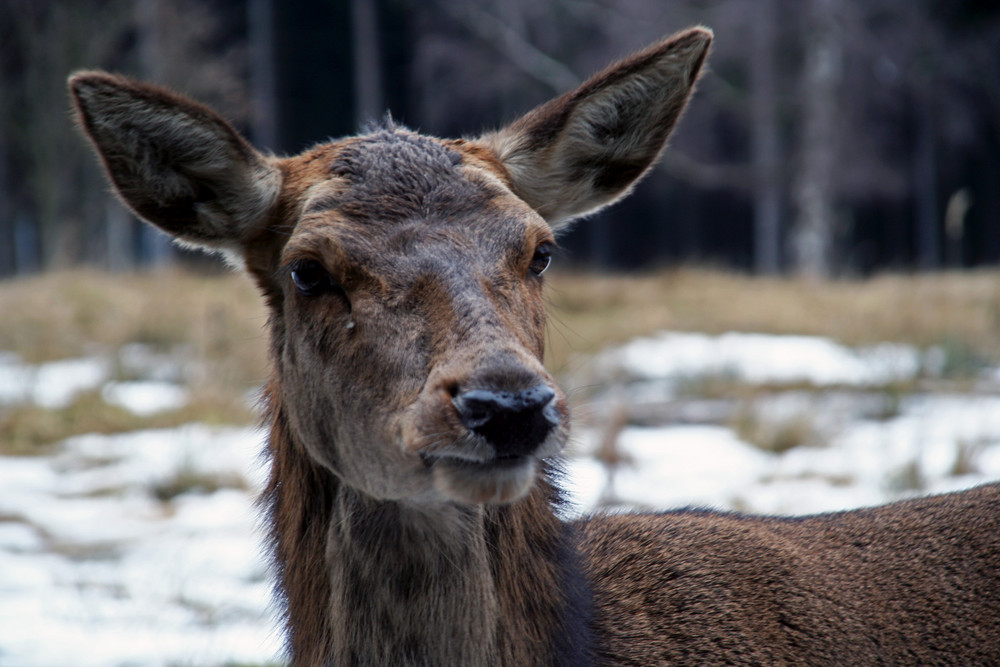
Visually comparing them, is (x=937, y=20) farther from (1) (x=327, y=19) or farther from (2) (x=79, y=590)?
(2) (x=79, y=590)

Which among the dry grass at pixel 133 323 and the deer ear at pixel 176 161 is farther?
the dry grass at pixel 133 323

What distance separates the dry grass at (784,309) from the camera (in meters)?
9.33

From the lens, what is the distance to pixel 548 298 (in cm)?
281

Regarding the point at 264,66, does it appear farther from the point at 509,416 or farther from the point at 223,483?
the point at 509,416

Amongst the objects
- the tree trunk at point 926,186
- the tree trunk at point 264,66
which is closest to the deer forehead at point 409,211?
the tree trunk at point 264,66

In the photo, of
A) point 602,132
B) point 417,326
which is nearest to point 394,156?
point 417,326

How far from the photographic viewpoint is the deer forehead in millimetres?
2279

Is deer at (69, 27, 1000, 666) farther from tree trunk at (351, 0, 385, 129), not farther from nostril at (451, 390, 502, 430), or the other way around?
tree trunk at (351, 0, 385, 129)

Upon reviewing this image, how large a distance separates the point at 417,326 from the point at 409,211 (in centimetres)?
38

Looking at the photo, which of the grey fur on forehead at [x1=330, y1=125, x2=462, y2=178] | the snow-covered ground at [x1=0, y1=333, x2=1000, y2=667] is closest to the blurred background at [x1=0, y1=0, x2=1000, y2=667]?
the snow-covered ground at [x1=0, y1=333, x2=1000, y2=667]

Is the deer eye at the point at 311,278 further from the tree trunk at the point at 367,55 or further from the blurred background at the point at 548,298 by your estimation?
the tree trunk at the point at 367,55

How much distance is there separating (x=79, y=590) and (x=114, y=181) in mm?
2646

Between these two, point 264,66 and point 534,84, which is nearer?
point 264,66

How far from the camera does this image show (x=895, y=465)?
5.83 m
